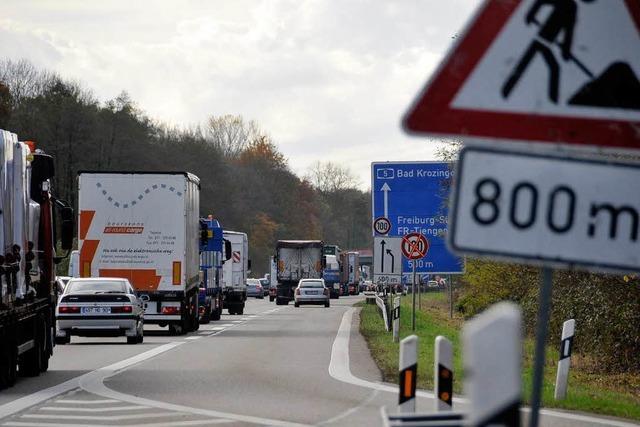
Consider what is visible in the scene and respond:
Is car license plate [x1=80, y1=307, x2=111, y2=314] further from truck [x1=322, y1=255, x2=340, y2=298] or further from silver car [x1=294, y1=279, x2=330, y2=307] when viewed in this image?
truck [x1=322, y1=255, x2=340, y2=298]

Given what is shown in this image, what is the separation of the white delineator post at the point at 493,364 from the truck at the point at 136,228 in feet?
105

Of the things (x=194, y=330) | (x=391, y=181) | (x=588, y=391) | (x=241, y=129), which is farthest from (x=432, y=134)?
(x=241, y=129)

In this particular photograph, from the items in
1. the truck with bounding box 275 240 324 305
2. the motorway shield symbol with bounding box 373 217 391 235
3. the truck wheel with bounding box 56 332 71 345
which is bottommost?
the truck wheel with bounding box 56 332 71 345

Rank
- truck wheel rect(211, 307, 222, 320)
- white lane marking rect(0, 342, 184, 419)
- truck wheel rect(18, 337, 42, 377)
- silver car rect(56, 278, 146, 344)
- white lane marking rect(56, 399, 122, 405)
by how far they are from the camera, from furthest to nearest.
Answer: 1. truck wheel rect(211, 307, 222, 320)
2. silver car rect(56, 278, 146, 344)
3. truck wheel rect(18, 337, 42, 377)
4. white lane marking rect(56, 399, 122, 405)
5. white lane marking rect(0, 342, 184, 419)

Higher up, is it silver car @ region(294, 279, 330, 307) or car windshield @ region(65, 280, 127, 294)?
silver car @ region(294, 279, 330, 307)

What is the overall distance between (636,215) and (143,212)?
1215 inches

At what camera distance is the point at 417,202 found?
36.4 m

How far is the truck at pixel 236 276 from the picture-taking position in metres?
60.6

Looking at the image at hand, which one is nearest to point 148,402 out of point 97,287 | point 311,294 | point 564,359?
point 564,359

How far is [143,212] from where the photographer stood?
36.0 metres

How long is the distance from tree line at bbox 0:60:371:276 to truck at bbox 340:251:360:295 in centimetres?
624

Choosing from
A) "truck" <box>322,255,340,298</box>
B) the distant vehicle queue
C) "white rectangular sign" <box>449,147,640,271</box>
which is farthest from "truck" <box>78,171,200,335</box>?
"truck" <box>322,255,340,298</box>

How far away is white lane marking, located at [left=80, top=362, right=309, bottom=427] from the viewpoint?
14.6m

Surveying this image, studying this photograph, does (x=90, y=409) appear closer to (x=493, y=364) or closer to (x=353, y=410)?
(x=353, y=410)
